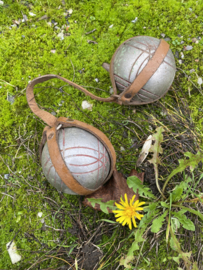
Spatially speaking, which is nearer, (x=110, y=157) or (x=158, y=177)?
(x=110, y=157)

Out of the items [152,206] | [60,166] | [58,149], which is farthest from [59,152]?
[152,206]

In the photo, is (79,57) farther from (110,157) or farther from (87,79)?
(110,157)

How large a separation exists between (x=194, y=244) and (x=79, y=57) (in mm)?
2953

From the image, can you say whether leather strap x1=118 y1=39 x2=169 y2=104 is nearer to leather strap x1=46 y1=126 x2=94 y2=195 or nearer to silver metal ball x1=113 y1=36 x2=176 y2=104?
silver metal ball x1=113 y1=36 x2=176 y2=104

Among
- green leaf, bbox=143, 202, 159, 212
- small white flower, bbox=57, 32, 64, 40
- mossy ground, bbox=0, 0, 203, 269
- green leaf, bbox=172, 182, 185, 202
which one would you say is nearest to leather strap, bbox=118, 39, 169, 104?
mossy ground, bbox=0, 0, 203, 269

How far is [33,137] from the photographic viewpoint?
9.35ft

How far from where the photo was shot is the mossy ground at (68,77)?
9.17 ft

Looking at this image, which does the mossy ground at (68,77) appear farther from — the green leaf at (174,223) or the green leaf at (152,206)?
the green leaf at (174,223)

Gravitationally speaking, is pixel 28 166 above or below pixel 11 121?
below

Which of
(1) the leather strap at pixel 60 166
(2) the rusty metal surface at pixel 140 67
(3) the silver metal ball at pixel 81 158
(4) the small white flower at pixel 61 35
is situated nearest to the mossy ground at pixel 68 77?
(4) the small white flower at pixel 61 35

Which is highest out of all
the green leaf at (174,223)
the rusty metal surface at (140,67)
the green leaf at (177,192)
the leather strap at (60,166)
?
the rusty metal surface at (140,67)

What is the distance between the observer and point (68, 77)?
2.91 m

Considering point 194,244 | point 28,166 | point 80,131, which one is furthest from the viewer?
point 28,166

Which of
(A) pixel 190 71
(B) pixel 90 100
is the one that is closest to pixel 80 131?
(B) pixel 90 100
